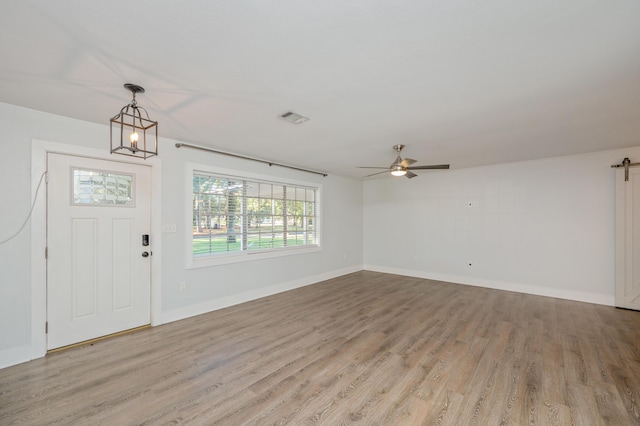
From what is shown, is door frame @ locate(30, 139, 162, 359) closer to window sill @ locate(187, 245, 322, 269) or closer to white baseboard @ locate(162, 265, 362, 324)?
white baseboard @ locate(162, 265, 362, 324)

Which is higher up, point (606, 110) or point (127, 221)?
point (606, 110)

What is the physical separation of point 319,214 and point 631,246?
17.4ft

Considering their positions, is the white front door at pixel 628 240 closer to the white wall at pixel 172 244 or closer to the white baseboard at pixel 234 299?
the white wall at pixel 172 244

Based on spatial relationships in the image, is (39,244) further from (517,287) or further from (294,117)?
(517,287)

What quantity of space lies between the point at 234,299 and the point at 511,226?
17.8 ft

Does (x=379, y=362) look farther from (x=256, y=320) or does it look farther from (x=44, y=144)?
(x=44, y=144)

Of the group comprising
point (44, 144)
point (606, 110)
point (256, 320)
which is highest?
point (606, 110)

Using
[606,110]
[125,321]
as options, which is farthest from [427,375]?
[125,321]

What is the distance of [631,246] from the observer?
424cm

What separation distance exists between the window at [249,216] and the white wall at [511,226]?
236 centimetres

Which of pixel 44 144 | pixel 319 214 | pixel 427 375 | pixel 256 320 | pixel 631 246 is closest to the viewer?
pixel 427 375

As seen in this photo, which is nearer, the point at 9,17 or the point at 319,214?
the point at 9,17

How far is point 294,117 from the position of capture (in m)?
2.96

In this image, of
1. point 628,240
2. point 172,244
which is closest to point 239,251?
point 172,244
